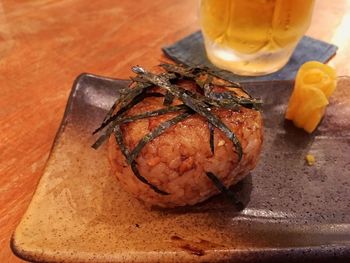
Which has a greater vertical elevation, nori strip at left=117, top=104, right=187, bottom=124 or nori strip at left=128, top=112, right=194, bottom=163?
nori strip at left=117, top=104, right=187, bottom=124

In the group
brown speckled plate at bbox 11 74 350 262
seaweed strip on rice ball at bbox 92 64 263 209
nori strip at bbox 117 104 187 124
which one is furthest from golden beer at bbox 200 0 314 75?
nori strip at bbox 117 104 187 124

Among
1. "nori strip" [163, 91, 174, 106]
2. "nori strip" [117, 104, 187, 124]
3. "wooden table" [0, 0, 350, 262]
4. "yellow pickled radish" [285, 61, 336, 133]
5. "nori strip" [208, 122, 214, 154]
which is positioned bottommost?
"wooden table" [0, 0, 350, 262]

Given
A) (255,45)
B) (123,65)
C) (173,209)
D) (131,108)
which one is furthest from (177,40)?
(173,209)

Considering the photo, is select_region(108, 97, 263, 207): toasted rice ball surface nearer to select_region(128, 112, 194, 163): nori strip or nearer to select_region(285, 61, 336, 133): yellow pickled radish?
select_region(128, 112, 194, 163): nori strip

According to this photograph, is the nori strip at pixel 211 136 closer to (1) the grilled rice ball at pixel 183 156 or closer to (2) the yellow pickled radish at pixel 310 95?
(1) the grilled rice ball at pixel 183 156

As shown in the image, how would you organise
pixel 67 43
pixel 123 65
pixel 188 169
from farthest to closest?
1. pixel 67 43
2. pixel 123 65
3. pixel 188 169

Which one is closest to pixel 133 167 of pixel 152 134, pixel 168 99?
pixel 152 134

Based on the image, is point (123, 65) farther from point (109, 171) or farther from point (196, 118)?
point (196, 118)
